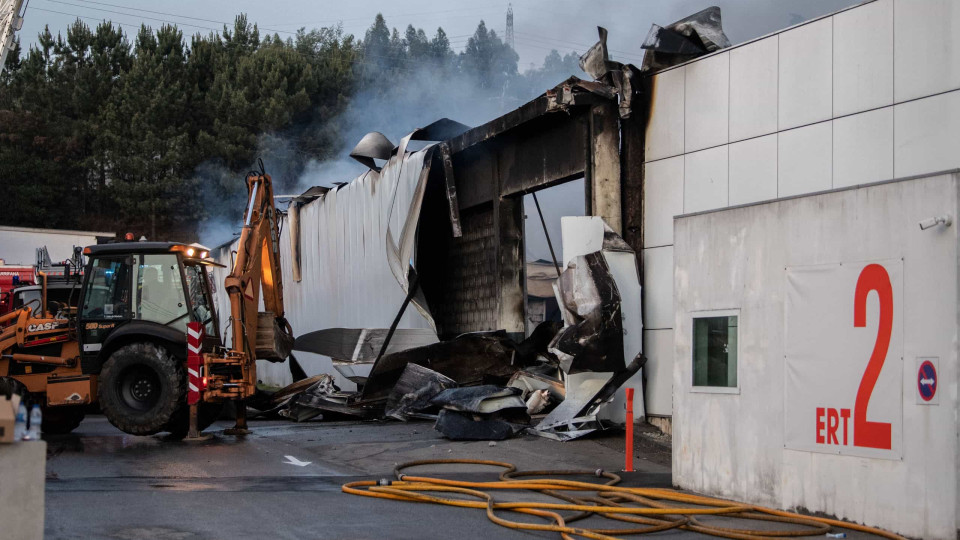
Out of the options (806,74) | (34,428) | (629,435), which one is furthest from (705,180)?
(34,428)

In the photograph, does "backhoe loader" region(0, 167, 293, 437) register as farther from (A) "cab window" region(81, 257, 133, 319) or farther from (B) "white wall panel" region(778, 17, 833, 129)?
(B) "white wall panel" region(778, 17, 833, 129)

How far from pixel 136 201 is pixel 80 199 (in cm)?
467

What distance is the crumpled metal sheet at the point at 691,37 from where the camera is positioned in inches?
519

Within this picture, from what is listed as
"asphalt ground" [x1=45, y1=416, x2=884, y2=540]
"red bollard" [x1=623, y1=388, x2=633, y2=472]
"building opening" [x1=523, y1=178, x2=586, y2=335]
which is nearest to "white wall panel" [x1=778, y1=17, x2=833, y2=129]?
"red bollard" [x1=623, y1=388, x2=633, y2=472]

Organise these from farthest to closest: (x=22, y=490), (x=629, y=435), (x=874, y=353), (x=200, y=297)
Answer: (x=200, y=297), (x=629, y=435), (x=874, y=353), (x=22, y=490)

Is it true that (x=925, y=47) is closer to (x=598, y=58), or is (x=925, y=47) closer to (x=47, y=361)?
(x=598, y=58)

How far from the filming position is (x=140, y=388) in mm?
13883

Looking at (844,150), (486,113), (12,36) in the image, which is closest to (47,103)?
(486,113)

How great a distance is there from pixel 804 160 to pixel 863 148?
849mm

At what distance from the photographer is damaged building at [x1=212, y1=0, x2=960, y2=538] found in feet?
25.2

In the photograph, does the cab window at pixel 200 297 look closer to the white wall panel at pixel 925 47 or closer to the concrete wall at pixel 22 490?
the white wall panel at pixel 925 47

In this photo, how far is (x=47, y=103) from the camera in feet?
167

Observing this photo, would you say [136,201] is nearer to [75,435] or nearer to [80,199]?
[80,199]

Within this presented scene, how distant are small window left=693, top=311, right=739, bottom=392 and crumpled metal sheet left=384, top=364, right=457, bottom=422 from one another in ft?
24.0
